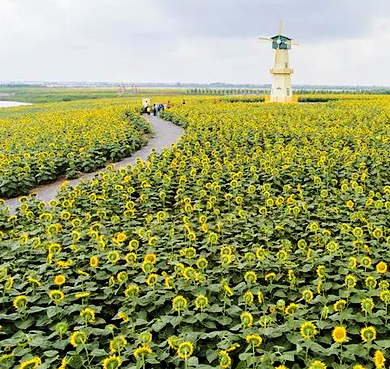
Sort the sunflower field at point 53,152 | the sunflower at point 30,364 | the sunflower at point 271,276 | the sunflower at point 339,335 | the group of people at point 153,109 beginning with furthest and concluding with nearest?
1. the group of people at point 153,109
2. the sunflower field at point 53,152
3. the sunflower at point 271,276
4. the sunflower at point 339,335
5. the sunflower at point 30,364

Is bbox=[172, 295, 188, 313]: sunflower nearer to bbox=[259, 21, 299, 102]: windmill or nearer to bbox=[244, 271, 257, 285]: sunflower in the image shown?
bbox=[244, 271, 257, 285]: sunflower

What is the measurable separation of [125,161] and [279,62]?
28.7 meters

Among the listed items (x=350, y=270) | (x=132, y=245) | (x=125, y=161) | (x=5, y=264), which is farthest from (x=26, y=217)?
(x=125, y=161)

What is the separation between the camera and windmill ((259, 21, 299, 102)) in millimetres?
36219

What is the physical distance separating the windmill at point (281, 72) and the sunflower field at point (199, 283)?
100ft

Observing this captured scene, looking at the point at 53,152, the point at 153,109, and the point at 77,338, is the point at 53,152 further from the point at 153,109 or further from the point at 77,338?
the point at 153,109

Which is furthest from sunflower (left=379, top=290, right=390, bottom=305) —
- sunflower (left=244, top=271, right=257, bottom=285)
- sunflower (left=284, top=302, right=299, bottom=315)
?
sunflower (left=244, top=271, right=257, bottom=285)

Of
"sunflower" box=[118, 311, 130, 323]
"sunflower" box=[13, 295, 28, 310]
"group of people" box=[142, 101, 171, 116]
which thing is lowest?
"group of people" box=[142, 101, 171, 116]

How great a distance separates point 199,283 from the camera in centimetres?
341

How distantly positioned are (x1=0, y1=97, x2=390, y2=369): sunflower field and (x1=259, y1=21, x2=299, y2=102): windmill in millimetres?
30627

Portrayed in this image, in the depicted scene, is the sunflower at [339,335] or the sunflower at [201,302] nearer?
the sunflower at [339,335]

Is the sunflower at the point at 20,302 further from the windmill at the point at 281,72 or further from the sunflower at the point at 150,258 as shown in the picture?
the windmill at the point at 281,72

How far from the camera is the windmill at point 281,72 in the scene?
119 ft

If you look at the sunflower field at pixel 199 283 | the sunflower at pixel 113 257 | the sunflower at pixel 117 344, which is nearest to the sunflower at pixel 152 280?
the sunflower field at pixel 199 283
